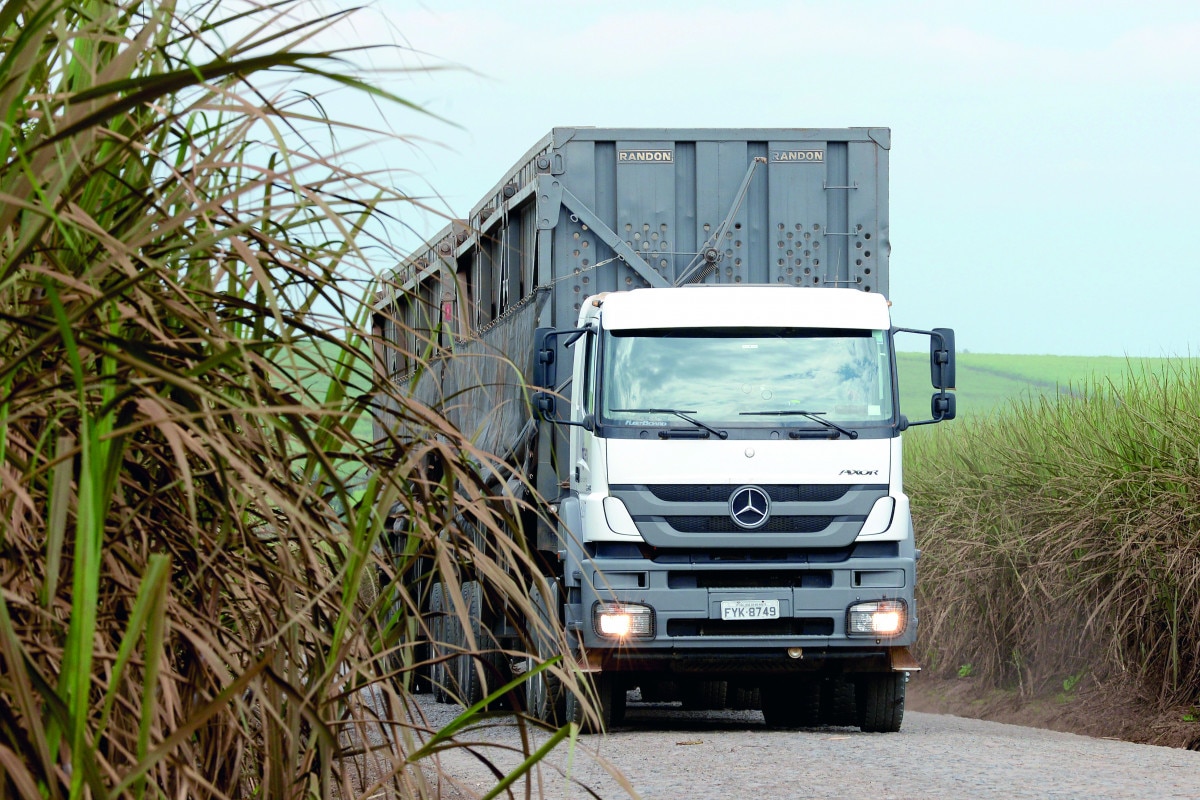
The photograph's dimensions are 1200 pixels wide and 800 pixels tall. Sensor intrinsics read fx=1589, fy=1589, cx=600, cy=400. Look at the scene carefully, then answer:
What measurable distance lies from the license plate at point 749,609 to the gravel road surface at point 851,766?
31.3 inches

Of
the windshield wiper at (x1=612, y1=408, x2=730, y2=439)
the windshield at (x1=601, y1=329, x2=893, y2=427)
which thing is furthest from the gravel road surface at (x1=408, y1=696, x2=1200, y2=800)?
the windshield at (x1=601, y1=329, x2=893, y2=427)

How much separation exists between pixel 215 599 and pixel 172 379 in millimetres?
808

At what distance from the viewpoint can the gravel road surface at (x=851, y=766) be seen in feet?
25.0

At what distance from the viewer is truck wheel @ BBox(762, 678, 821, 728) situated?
12.2 m

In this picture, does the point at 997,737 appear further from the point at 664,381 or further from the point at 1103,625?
the point at 664,381

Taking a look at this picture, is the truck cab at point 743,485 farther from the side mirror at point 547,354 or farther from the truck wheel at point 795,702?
the truck wheel at point 795,702

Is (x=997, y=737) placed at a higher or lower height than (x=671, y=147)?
lower

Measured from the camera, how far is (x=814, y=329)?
1080 centimetres

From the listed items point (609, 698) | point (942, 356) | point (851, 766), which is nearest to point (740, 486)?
point (942, 356)

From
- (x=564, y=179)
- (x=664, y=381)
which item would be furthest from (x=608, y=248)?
(x=664, y=381)

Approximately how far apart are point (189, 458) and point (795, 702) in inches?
393

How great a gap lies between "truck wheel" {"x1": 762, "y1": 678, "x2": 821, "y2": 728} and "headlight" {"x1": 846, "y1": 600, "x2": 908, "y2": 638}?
4.59ft

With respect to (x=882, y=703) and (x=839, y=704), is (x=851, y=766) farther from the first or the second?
(x=839, y=704)

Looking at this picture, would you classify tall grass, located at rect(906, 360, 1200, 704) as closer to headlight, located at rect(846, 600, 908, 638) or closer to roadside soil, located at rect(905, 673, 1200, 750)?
roadside soil, located at rect(905, 673, 1200, 750)
